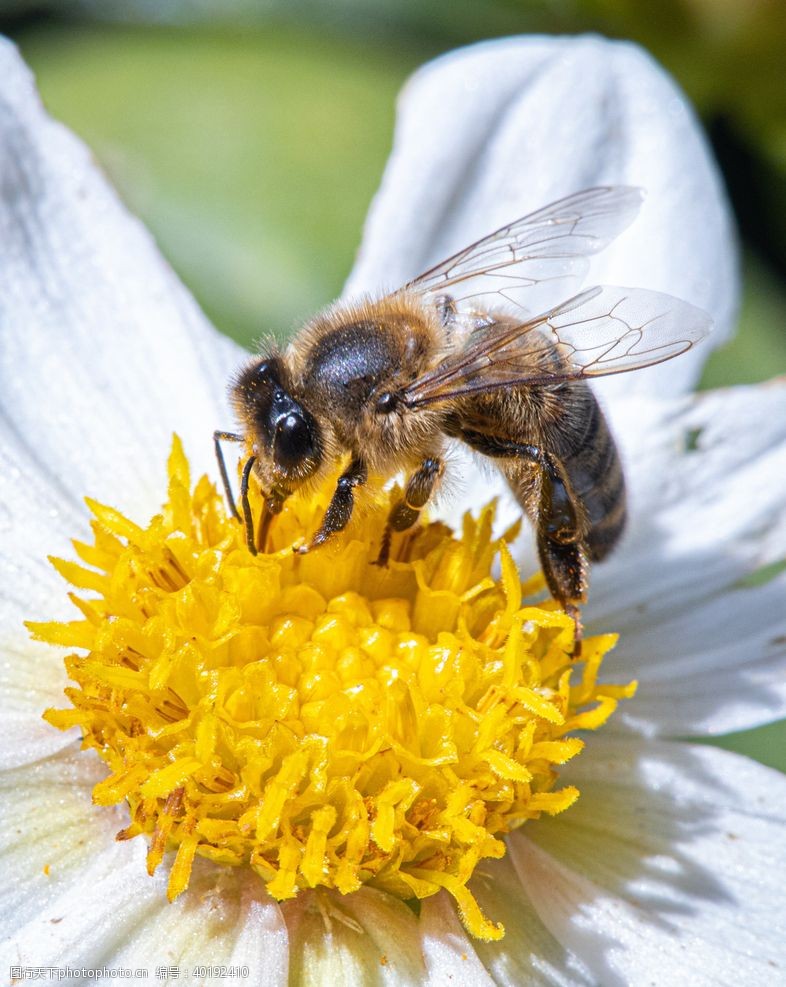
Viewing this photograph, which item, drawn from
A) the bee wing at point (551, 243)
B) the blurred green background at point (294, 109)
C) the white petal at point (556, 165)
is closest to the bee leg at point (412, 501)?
the bee wing at point (551, 243)

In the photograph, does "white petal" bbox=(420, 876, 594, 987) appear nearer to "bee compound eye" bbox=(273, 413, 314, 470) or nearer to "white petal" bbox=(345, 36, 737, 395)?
"bee compound eye" bbox=(273, 413, 314, 470)

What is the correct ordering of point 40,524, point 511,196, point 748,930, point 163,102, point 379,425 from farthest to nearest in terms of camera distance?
point 163,102 → point 511,196 → point 40,524 → point 748,930 → point 379,425

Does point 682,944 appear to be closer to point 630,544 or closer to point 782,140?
point 630,544

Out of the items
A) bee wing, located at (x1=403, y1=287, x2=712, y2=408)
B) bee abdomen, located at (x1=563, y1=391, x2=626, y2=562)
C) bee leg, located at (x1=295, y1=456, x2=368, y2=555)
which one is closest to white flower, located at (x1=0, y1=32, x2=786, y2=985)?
bee abdomen, located at (x1=563, y1=391, x2=626, y2=562)

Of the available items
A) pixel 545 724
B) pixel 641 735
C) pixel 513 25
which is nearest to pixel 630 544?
pixel 641 735

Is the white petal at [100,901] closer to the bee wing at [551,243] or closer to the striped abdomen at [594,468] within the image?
the striped abdomen at [594,468]
